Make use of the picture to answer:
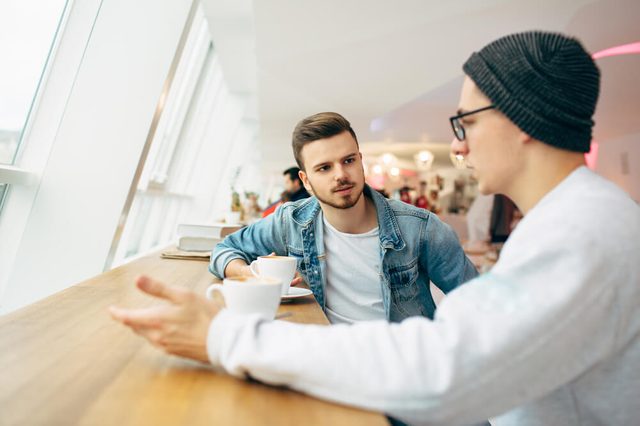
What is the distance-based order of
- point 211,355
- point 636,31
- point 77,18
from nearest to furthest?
point 211,355
point 77,18
point 636,31

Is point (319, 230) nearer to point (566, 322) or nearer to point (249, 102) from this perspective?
point (566, 322)

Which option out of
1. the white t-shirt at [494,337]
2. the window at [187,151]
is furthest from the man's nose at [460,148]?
the window at [187,151]

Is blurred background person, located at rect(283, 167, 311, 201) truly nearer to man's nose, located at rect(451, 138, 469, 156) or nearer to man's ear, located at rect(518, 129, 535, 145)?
man's nose, located at rect(451, 138, 469, 156)

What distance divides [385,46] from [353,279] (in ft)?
13.6

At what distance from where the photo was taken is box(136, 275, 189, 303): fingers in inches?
31.0

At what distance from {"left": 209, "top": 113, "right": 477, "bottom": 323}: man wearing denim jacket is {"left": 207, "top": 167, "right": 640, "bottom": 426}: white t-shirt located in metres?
0.96

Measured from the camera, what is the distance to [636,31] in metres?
4.97

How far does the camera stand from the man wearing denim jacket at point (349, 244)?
69.5 inches

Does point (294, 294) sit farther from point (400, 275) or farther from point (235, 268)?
point (400, 275)

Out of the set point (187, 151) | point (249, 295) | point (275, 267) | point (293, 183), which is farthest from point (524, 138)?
point (187, 151)

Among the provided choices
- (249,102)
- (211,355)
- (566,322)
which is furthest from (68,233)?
(249,102)

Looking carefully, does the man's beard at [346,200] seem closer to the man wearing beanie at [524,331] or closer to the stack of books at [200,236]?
the man wearing beanie at [524,331]

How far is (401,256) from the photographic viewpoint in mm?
1764

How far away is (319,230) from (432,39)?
13.0 ft
